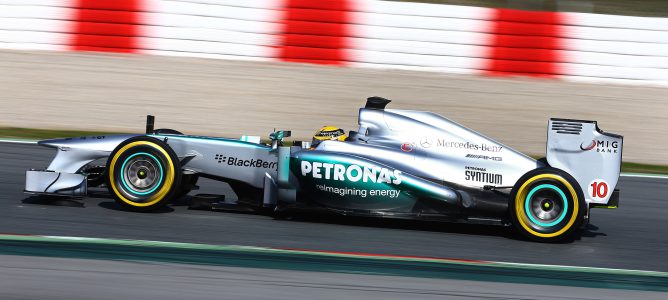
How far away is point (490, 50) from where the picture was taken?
485 inches

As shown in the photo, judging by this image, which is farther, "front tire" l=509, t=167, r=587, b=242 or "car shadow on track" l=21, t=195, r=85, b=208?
"car shadow on track" l=21, t=195, r=85, b=208

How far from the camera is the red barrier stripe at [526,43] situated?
12.1 metres

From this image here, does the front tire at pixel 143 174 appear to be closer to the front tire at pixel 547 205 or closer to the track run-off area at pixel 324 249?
the track run-off area at pixel 324 249

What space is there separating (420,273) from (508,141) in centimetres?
602

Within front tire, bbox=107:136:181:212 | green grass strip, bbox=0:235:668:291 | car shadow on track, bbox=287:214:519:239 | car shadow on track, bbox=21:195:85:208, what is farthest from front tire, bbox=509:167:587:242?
car shadow on track, bbox=21:195:85:208

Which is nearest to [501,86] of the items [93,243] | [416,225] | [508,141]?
[508,141]

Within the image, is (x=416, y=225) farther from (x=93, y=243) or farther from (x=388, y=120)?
(x=93, y=243)

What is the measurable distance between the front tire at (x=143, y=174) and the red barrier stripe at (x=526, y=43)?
6.62 meters

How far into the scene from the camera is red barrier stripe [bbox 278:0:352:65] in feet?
40.1

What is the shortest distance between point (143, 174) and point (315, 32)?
5.87 metres

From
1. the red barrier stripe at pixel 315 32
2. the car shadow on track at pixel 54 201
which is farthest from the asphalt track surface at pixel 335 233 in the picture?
the red barrier stripe at pixel 315 32

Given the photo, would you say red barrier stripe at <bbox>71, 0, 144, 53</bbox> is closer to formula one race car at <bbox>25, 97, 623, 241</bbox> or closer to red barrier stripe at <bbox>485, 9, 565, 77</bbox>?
red barrier stripe at <bbox>485, 9, 565, 77</bbox>

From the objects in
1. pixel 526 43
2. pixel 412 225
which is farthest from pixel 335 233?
pixel 526 43

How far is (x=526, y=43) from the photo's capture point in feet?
40.1
